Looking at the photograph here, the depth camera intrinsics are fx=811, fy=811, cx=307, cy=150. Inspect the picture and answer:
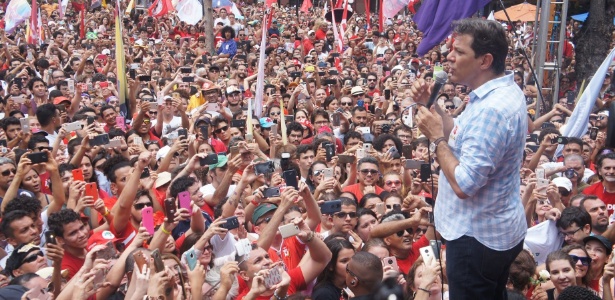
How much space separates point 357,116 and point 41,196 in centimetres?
466

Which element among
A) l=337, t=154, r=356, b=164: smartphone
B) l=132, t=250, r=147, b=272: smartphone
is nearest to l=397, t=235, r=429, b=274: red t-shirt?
l=337, t=154, r=356, b=164: smartphone

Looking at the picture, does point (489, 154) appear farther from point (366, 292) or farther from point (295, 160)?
point (295, 160)

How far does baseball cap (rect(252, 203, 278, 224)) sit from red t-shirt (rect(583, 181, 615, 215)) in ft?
9.46

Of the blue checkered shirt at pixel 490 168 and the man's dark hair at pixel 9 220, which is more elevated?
the blue checkered shirt at pixel 490 168

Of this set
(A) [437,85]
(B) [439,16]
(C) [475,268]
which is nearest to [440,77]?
(A) [437,85]

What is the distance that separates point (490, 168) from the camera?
10.4 ft

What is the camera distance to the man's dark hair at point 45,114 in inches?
356

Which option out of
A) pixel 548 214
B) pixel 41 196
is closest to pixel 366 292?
pixel 548 214

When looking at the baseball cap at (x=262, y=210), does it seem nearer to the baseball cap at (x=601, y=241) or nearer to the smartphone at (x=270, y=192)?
the smartphone at (x=270, y=192)

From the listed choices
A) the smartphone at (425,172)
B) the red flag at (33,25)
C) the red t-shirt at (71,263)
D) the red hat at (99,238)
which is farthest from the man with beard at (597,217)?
the red flag at (33,25)

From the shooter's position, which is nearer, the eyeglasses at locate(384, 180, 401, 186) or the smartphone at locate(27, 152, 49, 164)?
the smartphone at locate(27, 152, 49, 164)

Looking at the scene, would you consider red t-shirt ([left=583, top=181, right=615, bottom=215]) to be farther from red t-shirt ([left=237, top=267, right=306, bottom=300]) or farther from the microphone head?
the microphone head

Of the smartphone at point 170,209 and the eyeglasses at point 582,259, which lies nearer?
the smartphone at point 170,209

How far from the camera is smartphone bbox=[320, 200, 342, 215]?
17.9 feet
